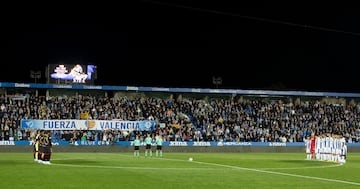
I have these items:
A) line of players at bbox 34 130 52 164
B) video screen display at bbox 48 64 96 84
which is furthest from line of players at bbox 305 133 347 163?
video screen display at bbox 48 64 96 84

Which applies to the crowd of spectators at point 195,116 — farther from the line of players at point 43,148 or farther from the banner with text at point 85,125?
the line of players at point 43,148

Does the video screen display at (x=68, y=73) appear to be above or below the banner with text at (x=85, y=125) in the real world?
above

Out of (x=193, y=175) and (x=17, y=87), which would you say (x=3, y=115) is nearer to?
(x=17, y=87)

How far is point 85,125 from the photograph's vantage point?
51.9 m

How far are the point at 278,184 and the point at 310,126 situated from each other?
4591cm

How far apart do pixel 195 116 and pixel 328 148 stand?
25.3 meters

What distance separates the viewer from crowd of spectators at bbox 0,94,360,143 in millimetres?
52500

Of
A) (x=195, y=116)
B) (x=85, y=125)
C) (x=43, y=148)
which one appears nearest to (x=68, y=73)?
(x=85, y=125)

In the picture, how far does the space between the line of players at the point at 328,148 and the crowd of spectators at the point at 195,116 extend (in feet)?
59.2

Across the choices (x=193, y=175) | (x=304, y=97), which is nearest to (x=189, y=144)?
(x=304, y=97)

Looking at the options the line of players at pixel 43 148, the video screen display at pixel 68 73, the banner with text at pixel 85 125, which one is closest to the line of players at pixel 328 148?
the line of players at pixel 43 148

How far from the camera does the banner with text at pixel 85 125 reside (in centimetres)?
5031

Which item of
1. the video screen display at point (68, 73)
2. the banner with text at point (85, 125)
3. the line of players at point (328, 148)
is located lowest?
the line of players at point (328, 148)

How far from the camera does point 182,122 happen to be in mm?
58000
